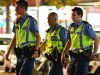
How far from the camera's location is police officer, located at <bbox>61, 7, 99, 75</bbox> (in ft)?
24.7

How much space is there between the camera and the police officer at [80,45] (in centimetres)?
752

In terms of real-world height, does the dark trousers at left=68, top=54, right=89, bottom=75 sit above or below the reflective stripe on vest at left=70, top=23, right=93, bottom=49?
below

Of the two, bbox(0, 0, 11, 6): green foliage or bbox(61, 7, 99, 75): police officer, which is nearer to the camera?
bbox(61, 7, 99, 75): police officer

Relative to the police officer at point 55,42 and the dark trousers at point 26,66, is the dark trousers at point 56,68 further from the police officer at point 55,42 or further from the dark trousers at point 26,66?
the dark trousers at point 26,66

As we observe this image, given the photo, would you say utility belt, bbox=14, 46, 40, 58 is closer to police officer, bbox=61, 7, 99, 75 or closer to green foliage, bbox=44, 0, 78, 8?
police officer, bbox=61, 7, 99, 75

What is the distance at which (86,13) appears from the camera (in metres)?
21.5

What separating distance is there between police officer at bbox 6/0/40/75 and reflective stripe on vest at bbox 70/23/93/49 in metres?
0.72

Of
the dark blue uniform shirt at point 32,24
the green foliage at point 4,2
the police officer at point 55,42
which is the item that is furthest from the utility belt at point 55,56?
the green foliage at point 4,2

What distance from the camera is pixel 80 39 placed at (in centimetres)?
759

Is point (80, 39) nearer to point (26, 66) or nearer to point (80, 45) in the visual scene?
point (80, 45)

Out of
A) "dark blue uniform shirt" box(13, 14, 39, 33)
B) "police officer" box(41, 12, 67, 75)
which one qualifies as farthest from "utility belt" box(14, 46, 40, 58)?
"police officer" box(41, 12, 67, 75)

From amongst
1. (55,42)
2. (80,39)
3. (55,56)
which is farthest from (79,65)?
(55,42)

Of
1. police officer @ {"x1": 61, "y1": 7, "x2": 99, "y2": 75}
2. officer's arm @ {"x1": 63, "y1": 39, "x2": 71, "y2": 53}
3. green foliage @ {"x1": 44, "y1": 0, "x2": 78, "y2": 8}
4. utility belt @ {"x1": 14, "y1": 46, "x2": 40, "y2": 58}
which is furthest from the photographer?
green foliage @ {"x1": 44, "y1": 0, "x2": 78, "y2": 8}

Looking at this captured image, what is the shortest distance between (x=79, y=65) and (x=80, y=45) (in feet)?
1.14
